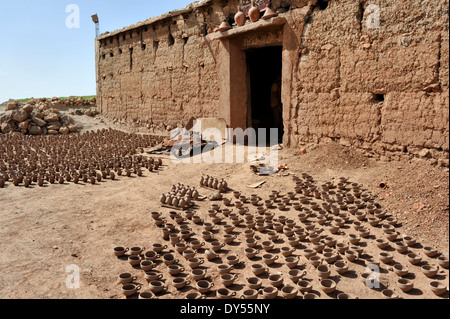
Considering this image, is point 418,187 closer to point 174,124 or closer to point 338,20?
point 338,20

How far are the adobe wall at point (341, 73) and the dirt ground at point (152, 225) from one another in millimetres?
551

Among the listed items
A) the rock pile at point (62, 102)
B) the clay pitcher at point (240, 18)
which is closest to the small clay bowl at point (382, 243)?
the clay pitcher at point (240, 18)

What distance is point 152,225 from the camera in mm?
4980

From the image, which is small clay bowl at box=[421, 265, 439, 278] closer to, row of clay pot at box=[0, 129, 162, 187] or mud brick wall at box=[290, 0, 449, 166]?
mud brick wall at box=[290, 0, 449, 166]

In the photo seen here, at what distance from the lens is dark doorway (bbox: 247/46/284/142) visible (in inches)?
452

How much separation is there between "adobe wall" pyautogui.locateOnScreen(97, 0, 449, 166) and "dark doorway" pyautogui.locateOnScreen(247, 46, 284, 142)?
1.92m

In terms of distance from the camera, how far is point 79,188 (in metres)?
6.95

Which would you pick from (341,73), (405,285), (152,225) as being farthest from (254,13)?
(405,285)

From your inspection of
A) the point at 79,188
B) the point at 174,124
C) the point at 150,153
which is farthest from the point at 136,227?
the point at 174,124

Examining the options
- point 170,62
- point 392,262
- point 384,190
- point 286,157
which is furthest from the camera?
point 170,62

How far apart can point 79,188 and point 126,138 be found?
5.65m

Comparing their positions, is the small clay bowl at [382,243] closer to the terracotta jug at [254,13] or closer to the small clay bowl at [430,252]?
the small clay bowl at [430,252]

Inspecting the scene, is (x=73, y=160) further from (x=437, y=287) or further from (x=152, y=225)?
(x=437, y=287)

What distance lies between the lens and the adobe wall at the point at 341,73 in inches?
212
